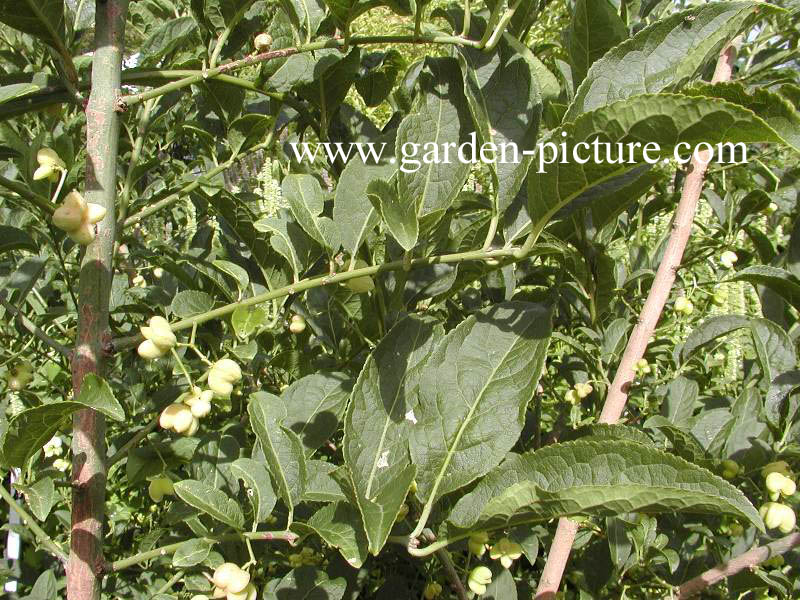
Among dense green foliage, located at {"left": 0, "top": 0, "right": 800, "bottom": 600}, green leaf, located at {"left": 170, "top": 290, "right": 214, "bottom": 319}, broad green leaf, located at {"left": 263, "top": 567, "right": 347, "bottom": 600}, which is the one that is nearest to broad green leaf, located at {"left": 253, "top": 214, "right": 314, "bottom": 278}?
dense green foliage, located at {"left": 0, "top": 0, "right": 800, "bottom": 600}

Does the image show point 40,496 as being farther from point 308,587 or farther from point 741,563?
point 741,563

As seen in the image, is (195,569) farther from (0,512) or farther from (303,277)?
(0,512)

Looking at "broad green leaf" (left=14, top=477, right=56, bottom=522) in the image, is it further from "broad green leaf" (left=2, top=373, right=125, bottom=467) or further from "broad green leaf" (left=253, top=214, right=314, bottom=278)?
"broad green leaf" (left=253, top=214, right=314, bottom=278)

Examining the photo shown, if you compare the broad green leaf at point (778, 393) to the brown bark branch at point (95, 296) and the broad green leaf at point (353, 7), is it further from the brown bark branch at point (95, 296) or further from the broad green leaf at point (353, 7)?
the brown bark branch at point (95, 296)

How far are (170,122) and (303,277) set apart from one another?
0.97m

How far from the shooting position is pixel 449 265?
97cm

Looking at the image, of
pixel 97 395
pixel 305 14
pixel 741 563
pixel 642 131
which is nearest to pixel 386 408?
pixel 97 395

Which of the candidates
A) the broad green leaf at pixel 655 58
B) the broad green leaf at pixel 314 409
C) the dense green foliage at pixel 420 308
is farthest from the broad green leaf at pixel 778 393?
the broad green leaf at pixel 314 409

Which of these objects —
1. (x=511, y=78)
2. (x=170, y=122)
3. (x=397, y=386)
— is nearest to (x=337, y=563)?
(x=397, y=386)

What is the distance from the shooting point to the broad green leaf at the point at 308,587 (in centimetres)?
98

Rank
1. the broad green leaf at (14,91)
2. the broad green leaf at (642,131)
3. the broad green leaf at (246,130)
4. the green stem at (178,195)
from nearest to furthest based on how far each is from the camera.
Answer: the broad green leaf at (642,131)
the broad green leaf at (14,91)
the green stem at (178,195)
the broad green leaf at (246,130)

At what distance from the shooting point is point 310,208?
0.93 metres

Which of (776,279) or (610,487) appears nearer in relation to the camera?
(610,487)

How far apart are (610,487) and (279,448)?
0.42 m
